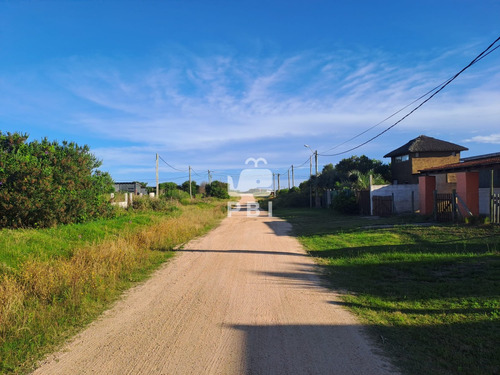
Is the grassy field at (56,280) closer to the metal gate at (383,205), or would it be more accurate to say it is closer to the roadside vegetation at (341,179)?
the metal gate at (383,205)

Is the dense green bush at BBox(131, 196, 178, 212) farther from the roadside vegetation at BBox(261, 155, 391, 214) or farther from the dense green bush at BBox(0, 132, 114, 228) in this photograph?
the roadside vegetation at BBox(261, 155, 391, 214)

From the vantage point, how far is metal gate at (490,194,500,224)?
12.8 meters

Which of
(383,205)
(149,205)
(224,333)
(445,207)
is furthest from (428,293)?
(149,205)

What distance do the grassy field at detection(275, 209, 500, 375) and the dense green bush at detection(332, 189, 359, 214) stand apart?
14.0 metres

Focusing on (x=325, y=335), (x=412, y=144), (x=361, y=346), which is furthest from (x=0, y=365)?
(x=412, y=144)

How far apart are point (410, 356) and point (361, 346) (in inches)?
20.7

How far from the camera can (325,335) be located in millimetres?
4383

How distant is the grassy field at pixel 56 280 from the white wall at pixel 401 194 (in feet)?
55.1

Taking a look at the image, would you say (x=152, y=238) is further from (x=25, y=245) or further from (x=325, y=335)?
(x=325, y=335)

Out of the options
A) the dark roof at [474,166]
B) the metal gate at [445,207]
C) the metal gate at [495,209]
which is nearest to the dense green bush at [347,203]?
the dark roof at [474,166]

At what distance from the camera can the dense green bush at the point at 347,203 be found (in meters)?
26.2

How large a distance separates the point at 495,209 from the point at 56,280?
14497 mm

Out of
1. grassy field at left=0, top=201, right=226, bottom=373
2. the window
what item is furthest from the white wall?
grassy field at left=0, top=201, right=226, bottom=373

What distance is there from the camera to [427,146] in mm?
31281
